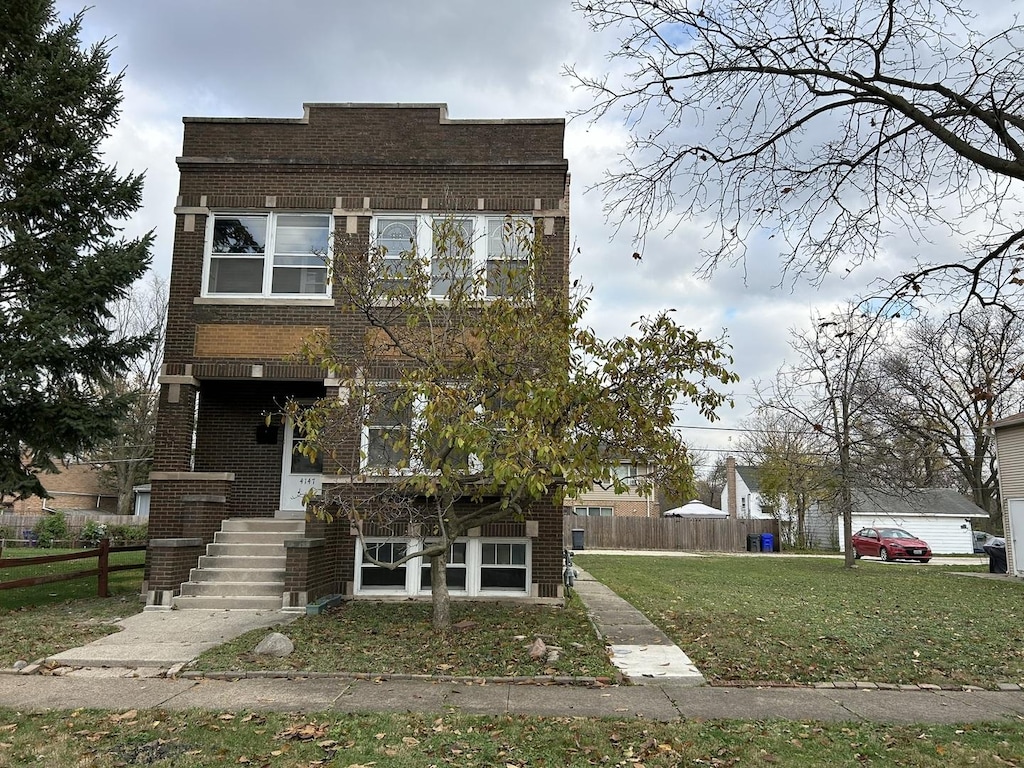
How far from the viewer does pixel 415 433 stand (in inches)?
356

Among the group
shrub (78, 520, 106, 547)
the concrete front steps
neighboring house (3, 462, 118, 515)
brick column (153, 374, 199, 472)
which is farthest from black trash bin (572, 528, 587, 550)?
neighboring house (3, 462, 118, 515)

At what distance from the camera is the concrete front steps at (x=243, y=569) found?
1146 cm

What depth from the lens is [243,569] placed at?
12.1 metres

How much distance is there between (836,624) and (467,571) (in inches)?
225

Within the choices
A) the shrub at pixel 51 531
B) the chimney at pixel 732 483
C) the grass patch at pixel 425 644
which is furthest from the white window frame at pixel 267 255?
the chimney at pixel 732 483

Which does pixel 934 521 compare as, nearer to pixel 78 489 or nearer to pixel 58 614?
pixel 58 614

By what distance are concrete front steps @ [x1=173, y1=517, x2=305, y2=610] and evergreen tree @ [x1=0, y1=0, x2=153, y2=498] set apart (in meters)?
2.65

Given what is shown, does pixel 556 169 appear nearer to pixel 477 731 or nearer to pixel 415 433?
pixel 415 433

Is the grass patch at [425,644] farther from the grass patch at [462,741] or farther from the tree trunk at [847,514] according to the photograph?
the tree trunk at [847,514]

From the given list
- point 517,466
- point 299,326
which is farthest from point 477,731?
point 299,326

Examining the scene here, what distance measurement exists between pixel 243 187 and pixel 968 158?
37.3ft

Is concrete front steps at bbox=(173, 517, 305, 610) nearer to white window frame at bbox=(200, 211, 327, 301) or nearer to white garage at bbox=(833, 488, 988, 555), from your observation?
white window frame at bbox=(200, 211, 327, 301)

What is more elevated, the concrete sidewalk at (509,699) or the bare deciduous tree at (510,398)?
the bare deciduous tree at (510,398)

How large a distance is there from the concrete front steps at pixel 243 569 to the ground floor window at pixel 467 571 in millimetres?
1355
